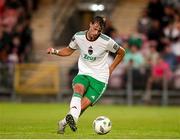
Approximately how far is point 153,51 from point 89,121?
9.42 meters

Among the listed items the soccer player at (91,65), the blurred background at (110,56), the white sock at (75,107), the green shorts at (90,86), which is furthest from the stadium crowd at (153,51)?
the white sock at (75,107)

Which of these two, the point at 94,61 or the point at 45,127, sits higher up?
the point at 94,61

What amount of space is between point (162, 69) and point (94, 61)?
13420 millimetres

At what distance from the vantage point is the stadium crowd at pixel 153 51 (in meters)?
29.0

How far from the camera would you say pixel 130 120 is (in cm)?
2127

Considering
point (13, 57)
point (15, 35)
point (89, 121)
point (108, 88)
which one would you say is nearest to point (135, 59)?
point (108, 88)

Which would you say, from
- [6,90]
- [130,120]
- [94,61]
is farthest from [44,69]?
[94,61]

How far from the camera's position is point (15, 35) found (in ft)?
103

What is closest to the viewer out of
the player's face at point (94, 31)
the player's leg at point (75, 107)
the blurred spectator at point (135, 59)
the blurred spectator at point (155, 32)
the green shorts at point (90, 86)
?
the player's leg at point (75, 107)

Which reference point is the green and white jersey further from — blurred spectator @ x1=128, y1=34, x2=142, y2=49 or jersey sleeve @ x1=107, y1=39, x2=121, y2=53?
blurred spectator @ x1=128, y1=34, x2=142, y2=49

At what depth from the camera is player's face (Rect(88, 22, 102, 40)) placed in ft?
50.5

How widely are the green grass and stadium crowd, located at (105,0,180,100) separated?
139 cm

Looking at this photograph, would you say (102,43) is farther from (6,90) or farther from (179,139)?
(6,90)

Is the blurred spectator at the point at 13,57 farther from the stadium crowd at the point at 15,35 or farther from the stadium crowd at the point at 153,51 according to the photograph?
the stadium crowd at the point at 153,51
